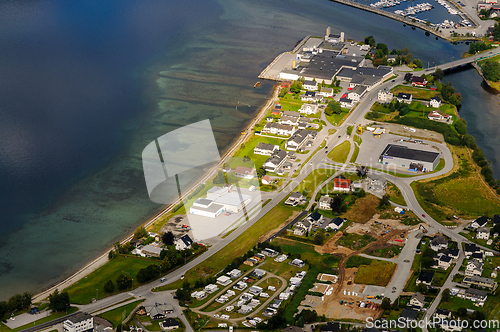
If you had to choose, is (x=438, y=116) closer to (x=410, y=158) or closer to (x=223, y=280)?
(x=410, y=158)

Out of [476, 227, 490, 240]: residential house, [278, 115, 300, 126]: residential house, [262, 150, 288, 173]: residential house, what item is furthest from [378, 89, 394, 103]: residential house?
[476, 227, 490, 240]: residential house

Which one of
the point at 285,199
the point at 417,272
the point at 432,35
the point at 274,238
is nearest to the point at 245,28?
the point at 432,35

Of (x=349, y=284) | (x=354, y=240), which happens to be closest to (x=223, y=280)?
(x=349, y=284)

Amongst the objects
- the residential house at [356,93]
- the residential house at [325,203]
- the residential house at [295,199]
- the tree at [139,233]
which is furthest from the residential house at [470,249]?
the residential house at [356,93]

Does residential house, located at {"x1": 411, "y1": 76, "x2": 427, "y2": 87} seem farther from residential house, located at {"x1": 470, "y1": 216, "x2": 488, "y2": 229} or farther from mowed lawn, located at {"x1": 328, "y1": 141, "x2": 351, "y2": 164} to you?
residential house, located at {"x1": 470, "y1": 216, "x2": 488, "y2": 229}

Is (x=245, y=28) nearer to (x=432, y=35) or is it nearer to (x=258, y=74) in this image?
(x=258, y=74)

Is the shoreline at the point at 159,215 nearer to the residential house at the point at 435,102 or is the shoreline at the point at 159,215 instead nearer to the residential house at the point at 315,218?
the residential house at the point at 315,218
